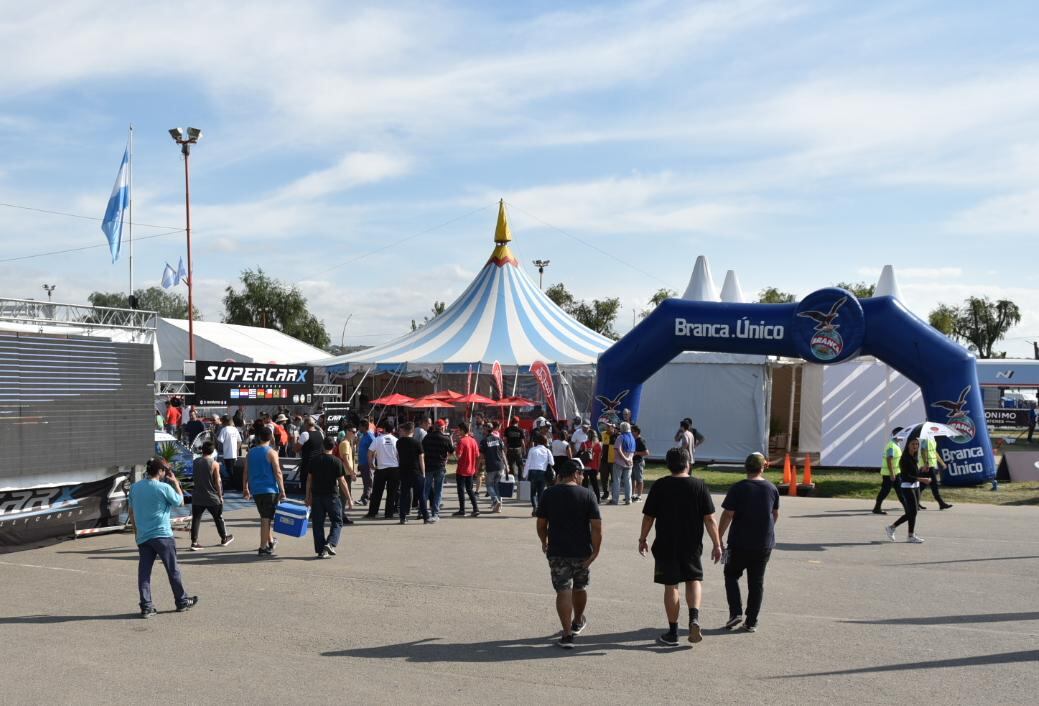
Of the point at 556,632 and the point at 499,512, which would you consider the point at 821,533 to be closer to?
the point at 499,512

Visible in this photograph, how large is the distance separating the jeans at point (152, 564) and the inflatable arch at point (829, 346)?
13.4m

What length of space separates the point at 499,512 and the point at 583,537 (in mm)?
7924

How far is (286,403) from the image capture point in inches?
954

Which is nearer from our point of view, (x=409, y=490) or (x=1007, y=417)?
(x=409, y=490)

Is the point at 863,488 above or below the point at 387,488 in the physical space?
below

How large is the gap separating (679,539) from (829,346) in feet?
42.5

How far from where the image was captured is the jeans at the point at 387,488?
13727mm

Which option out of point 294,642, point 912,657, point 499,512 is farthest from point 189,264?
point 912,657

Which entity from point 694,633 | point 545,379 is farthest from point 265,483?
point 545,379

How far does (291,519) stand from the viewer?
10.4m

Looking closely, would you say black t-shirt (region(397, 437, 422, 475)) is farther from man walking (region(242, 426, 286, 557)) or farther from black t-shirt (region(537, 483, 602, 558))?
black t-shirt (region(537, 483, 602, 558))

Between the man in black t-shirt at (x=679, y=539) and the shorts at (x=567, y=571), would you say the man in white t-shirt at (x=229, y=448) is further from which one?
the man in black t-shirt at (x=679, y=539)

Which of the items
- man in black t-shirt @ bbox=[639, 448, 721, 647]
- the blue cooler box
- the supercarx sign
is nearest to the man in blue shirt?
the blue cooler box

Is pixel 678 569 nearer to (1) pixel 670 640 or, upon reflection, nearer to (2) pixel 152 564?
(1) pixel 670 640
